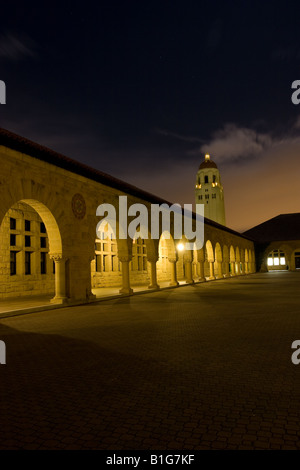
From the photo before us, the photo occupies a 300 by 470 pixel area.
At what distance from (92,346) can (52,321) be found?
3455 mm

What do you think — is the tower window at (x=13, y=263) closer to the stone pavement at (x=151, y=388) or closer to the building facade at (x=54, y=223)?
the building facade at (x=54, y=223)

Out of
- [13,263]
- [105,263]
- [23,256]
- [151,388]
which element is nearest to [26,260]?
[23,256]

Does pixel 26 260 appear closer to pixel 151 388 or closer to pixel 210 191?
pixel 151 388

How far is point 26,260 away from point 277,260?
46.3 meters

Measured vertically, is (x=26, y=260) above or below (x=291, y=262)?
above

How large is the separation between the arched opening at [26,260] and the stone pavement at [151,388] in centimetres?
525

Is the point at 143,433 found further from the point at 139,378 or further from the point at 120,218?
the point at 120,218

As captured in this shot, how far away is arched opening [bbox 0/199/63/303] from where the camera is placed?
44.2 feet

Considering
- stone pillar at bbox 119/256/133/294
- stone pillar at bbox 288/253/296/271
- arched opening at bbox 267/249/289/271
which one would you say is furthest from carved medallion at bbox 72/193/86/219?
arched opening at bbox 267/249/289/271

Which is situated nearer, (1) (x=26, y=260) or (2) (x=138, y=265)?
(1) (x=26, y=260)

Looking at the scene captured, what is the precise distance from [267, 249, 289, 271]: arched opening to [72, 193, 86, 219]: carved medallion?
4690 centimetres

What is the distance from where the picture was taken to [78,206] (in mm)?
13969

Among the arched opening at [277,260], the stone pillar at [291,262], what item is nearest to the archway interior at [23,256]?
the stone pillar at [291,262]

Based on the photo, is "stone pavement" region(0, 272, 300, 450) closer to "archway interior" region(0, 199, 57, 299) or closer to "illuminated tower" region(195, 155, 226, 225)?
"archway interior" region(0, 199, 57, 299)
